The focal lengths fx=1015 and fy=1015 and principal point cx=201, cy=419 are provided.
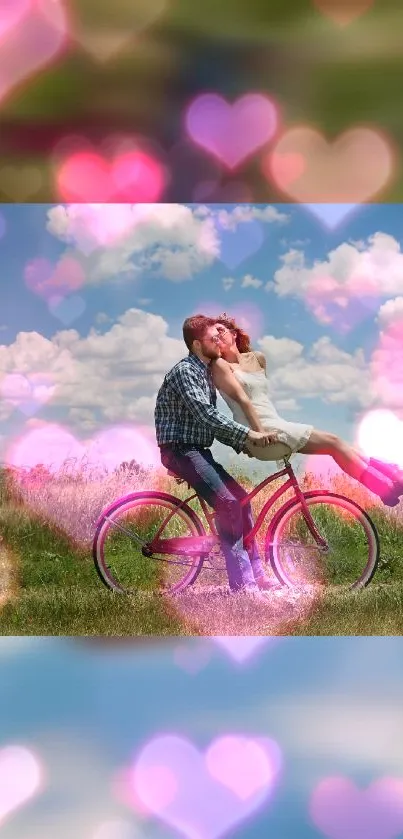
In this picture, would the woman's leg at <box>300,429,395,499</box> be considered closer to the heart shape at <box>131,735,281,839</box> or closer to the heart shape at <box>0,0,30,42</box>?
the heart shape at <box>131,735,281,839</box>

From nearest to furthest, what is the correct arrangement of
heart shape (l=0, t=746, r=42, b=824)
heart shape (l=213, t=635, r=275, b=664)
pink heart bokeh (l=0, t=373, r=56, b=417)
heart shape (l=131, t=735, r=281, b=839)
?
heart shape (l=131, t=735, r=281, b=839), heart shape (l=0, t=746, r=42, b=824), heart shape (l=213, t=635, r=275, b=664), pink heart bokeh (l=0, t=373, r=56, b=417)

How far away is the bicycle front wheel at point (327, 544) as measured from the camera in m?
5.36

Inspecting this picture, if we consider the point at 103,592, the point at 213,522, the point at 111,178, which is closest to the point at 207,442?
the point at 213,522

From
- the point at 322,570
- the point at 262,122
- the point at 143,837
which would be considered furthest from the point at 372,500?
the point at 143,837

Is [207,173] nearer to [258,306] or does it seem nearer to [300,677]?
[258,306]

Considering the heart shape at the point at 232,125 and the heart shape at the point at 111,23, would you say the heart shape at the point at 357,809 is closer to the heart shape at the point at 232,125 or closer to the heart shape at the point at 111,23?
the heart shape at the point at 111,23

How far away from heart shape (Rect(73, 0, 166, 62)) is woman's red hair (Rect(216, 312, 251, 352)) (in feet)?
8.24

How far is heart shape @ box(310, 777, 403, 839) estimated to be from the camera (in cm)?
245

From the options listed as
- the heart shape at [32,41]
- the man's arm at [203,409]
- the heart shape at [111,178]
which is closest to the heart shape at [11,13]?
the heart shape at [32,41]

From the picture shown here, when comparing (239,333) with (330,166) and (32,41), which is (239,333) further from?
(32,41)

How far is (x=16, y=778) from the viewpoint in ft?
9.43

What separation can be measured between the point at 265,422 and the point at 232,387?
0.91 ft

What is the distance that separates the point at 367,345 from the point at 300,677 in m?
2.39

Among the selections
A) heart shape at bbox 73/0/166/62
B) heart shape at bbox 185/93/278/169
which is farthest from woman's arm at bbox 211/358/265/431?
heart shape at bbox 73/0/166/62
